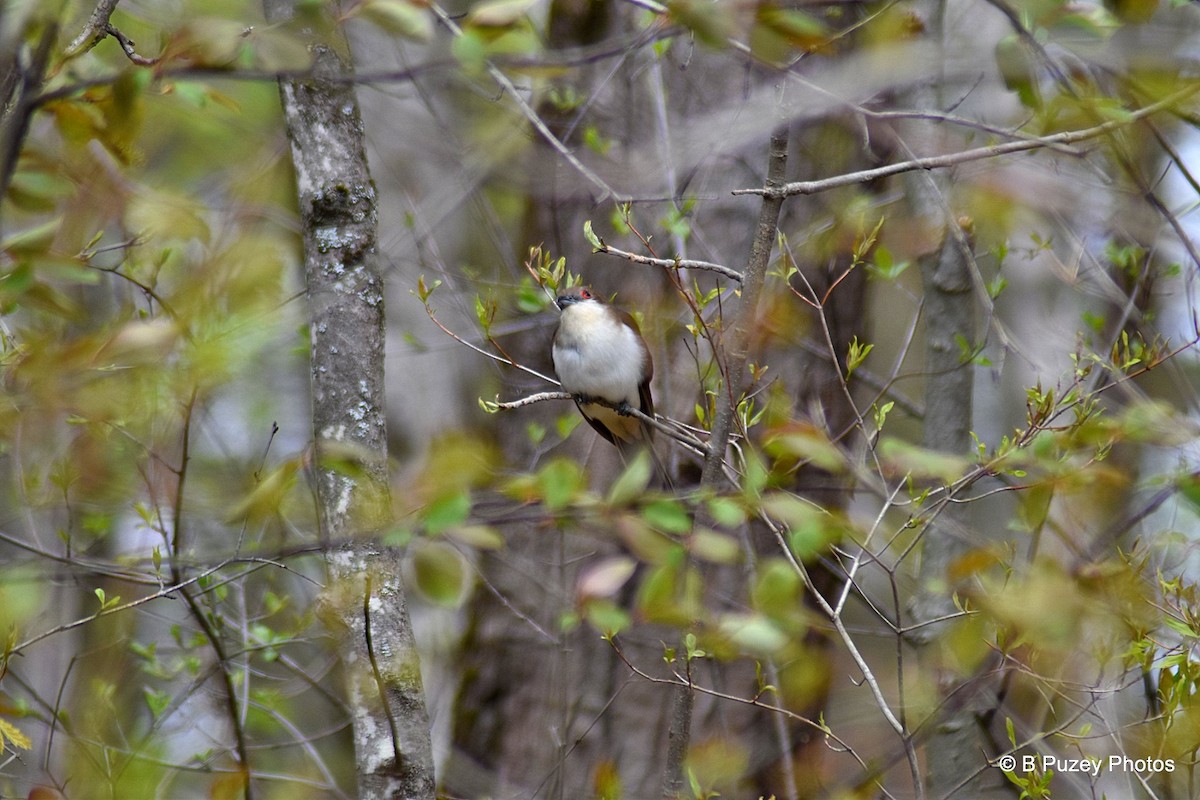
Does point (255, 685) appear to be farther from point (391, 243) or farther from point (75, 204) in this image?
point (75, 204)

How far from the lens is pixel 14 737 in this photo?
221 centimetres

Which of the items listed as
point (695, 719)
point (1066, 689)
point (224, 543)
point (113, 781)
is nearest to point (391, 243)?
point (224, 543)

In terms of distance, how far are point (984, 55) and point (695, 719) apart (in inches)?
112

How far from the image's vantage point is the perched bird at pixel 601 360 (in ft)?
14.3

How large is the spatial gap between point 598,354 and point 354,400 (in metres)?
1.99

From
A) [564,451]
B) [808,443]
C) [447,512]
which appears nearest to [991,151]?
[808,443]

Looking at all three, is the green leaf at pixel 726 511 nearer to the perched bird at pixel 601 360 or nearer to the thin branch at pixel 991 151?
the thin branch at pixel 991 151

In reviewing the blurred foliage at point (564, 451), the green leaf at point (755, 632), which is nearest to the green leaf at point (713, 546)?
the blurred foliage at point (564, 451)

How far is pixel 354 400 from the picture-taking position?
249 cm

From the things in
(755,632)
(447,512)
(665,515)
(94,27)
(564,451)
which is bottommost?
(564,451)

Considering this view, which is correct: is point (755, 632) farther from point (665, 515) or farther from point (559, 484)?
point (559, 484)

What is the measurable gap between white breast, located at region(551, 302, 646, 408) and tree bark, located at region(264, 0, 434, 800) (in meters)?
1.81

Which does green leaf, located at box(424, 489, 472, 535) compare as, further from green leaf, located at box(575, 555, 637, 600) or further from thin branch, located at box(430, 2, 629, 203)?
thin branch, located at box(430, 2, 629, 203)

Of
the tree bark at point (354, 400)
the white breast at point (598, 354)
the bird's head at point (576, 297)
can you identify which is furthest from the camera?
the white breast at point (598, 354)
